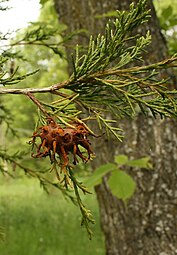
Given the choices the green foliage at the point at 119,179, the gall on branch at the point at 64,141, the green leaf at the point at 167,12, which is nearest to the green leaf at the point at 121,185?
the green foliage at the point at 119,179

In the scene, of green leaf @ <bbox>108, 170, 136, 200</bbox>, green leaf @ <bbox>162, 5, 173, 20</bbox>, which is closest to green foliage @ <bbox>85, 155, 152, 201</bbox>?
green leaf @ <bbox>108, 170, 136, 200</bbox>

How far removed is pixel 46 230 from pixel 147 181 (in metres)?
7.18

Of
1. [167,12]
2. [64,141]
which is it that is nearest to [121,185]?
[167,12]

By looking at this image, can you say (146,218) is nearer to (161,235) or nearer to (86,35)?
(161,235)

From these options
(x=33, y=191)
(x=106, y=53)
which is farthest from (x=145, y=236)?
(x=33, y=191)

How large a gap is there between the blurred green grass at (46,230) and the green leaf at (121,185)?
8.04 ft

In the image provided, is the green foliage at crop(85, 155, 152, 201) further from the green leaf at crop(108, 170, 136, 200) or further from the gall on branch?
the gall on branch

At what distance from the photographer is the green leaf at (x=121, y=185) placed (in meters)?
2.67

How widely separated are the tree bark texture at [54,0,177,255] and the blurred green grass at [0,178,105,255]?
1.68 m

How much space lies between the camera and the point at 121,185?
2.72 m

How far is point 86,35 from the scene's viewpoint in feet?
12.0

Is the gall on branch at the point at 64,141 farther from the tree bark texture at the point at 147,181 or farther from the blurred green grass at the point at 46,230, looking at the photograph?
the blurred green grass at the point at 46,230

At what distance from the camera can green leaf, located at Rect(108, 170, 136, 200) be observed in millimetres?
2670

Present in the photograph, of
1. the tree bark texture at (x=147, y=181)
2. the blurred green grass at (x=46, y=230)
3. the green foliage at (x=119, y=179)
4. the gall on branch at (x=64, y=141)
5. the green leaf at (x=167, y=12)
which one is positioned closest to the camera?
the gall on branch at (x=64, y=141)
